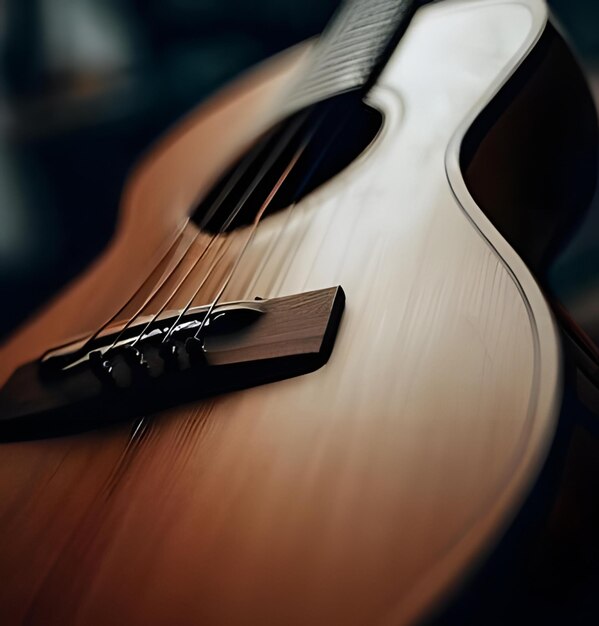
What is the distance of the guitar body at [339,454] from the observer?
0.31m

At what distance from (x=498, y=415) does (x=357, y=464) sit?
0.07 metres

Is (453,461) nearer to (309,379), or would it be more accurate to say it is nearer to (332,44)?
(309,379)

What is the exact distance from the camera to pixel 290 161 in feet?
2.23

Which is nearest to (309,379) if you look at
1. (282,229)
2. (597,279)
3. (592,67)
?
(282,229)

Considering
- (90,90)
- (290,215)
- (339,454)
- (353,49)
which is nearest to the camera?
(339,454)

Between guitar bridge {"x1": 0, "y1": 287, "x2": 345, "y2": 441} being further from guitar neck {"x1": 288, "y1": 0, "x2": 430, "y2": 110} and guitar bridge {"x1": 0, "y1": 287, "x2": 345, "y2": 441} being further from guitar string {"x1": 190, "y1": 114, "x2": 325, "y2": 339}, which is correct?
guitar neck {"x1": 288, "y1": 0, "x2": 430, "y2": 110}

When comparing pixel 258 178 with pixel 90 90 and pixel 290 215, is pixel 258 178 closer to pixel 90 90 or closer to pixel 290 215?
pixel 290 215

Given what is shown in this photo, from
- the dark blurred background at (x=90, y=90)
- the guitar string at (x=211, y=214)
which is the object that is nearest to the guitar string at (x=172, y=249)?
the guitar string at (x=211, y=214)

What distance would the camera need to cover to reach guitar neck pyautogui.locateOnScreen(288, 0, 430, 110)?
0.72 metres

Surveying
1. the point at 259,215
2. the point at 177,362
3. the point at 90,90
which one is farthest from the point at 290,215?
the point at 90,90

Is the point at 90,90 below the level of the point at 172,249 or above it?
above

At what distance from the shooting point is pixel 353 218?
21.3 inches

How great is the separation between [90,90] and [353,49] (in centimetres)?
54

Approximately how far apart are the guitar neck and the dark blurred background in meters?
0.33
